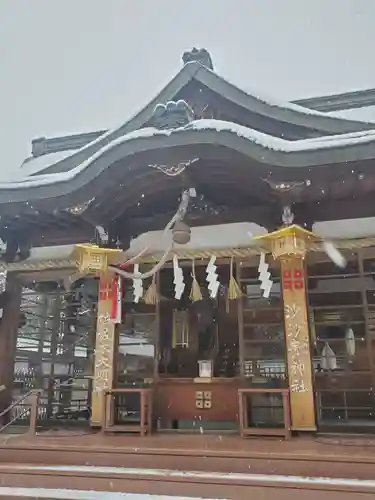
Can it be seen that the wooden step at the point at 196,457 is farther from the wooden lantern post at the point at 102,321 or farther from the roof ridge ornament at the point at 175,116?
the roof ridge ornament at the point at 175,116

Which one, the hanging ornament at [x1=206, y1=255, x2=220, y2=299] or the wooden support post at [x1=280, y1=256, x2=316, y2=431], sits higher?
the hanging ornament at [x1=206, y1=255, x2=220, y2=299]

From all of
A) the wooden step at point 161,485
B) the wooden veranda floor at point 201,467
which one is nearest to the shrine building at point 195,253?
the wooden veranda floor at point 201,467

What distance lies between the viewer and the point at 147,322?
7.98 meters

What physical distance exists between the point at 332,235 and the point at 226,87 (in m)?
2.68

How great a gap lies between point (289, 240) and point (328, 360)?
3.81m

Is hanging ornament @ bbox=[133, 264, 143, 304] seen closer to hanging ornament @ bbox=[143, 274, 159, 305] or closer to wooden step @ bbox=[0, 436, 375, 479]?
hanging ornament @ bbox=[143, 274, 159, 305]

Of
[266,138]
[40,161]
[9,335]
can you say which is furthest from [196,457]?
[40,161]

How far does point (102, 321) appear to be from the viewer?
6.91 metres

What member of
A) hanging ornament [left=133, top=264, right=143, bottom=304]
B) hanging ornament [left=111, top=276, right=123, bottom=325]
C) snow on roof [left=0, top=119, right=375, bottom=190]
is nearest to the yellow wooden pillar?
snow on roof [left=0, top=119, right=375, bottom=190]

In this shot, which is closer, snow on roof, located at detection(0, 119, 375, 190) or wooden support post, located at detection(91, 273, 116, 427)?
snow on roof, located at detection(0, 119, 375, 190)

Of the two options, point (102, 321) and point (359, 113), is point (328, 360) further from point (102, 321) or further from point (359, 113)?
point (359, 113)

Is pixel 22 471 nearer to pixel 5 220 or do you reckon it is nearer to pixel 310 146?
pixel 5 220

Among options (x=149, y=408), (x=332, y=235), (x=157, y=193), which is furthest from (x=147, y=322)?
(x=332, y=235)

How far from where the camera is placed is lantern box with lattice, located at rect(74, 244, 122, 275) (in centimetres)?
Answer: 615
